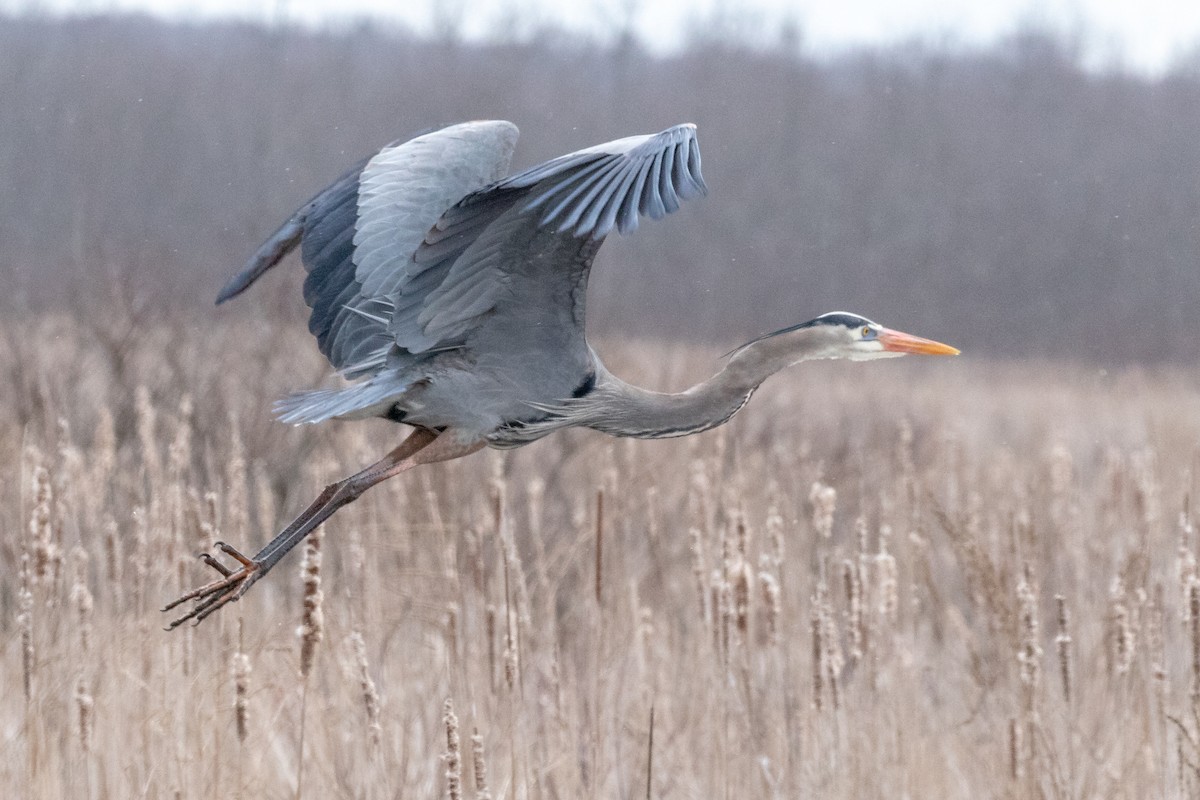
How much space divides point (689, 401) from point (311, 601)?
1245 mm

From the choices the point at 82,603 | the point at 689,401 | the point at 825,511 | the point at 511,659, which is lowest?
the point at 511,659

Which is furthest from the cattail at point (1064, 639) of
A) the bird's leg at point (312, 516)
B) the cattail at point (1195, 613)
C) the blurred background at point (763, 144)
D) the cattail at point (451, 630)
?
the blurred background at point (763, 144)

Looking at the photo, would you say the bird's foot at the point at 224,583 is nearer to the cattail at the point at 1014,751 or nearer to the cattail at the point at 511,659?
the cattail at the point at 511,659

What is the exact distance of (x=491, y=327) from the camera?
3328 mm

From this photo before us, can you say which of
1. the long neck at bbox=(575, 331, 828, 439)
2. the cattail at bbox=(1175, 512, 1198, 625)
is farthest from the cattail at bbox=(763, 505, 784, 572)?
the cattail at bbox=(1175, 512, 1198, 625)

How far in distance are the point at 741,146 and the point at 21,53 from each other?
16.3 metres

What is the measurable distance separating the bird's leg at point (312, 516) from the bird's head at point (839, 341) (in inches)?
28.6

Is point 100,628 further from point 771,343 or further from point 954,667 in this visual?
point 954,667

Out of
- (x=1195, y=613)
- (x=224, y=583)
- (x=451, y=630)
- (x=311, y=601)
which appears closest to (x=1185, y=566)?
(x=1195, y=613)

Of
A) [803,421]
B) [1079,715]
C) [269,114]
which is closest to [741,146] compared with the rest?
[269,114]

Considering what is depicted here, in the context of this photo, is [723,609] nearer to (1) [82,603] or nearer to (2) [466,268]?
(2) [466,268]

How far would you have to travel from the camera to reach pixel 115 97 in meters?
30.9

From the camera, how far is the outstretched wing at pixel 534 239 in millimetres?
2838

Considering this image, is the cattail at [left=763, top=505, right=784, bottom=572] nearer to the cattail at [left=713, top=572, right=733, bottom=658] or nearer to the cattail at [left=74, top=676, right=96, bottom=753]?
the cattail at [left=713, top=572, right=733, bottom=658]
